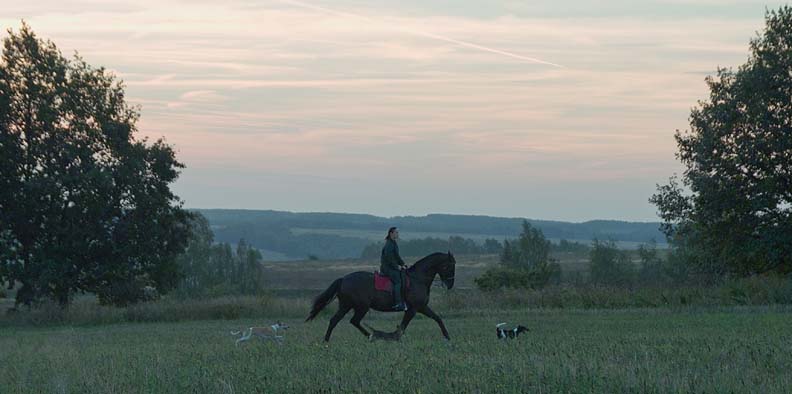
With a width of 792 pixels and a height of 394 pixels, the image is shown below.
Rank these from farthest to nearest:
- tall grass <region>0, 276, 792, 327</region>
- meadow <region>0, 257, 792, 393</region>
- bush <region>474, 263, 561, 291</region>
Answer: bush <region>474, 263, 561, 291</region>
tall grass <region>0, 276, 792, 327</region>
meadow <region>0, 257, 792, 393</region>

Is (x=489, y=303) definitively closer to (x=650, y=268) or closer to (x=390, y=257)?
(x=390, y=257)

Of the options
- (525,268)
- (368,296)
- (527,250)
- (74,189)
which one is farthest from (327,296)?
(527,250)

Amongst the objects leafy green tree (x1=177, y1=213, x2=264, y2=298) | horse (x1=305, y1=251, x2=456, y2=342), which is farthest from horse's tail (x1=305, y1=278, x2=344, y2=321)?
leafy green tree (x1=177, y1=213, x2=264, y2=298)

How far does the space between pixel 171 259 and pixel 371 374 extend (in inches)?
1411

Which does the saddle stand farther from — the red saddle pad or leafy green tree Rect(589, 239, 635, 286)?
leafy green tree Rect(589, 239, 635, 286)

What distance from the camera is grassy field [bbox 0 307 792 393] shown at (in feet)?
41.9

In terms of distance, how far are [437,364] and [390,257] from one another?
725cm

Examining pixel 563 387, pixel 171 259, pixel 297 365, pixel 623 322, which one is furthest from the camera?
pixel 171 259

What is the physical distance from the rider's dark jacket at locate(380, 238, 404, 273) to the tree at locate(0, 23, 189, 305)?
25.4m

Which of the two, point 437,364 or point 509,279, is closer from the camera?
point 437,364

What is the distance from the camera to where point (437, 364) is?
1516cm

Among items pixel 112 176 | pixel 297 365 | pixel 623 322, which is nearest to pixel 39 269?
pixel 112 176

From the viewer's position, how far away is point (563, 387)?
12.4 m

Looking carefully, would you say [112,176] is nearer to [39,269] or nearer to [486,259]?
[39,269]
